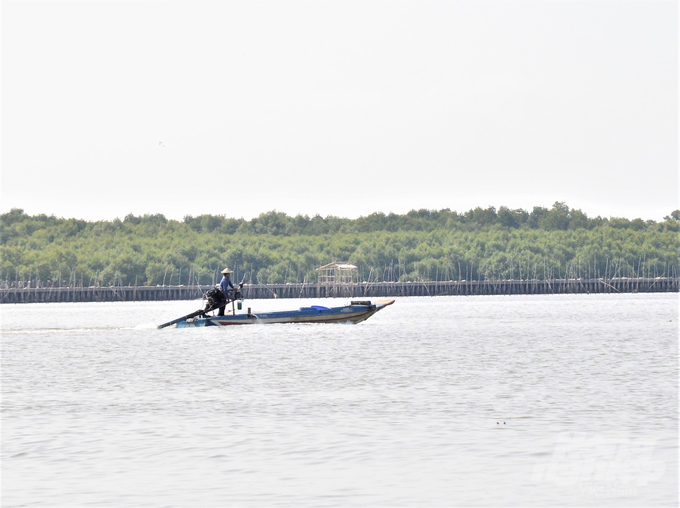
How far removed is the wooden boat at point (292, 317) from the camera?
71875mm

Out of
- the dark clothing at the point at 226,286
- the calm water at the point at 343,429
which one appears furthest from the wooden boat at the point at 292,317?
the calm water at the point at 343,429

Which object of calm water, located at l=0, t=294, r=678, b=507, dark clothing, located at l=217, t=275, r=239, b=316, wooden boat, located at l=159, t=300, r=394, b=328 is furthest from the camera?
wooden boat, located at l=159, t=300, r=394, b=328

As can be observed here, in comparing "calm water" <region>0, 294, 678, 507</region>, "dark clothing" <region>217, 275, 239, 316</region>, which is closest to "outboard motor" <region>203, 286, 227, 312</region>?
"dark clothing" <region>217, 275, 239, 316</region>

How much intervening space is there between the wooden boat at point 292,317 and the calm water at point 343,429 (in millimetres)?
17548

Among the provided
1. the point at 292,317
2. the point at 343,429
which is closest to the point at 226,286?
the point at 292,317

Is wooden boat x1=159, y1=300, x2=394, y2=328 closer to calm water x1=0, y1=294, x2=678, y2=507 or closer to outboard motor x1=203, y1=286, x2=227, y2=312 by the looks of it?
outboard motor x1=203, y1=286, x2=227, y2=312

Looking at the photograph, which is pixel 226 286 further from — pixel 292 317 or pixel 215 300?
pixel 292 317

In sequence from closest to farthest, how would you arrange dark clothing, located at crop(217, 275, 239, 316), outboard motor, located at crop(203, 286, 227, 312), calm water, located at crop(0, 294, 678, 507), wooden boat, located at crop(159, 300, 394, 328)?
1. calm water, located at crop(0, 294, 678, 507)
2. dark clothing, located at crop(217, 275, 239, 316)
3. outboard motor, located at crop(203, 286, 227, 312)
4. wooden boat, located at crop(159, 300, 394, 328)

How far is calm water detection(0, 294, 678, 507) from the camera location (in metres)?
20.9

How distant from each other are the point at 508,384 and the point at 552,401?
→ 214 inches

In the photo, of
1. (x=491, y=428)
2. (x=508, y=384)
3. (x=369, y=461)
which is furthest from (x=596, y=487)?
(x=508, y=384)

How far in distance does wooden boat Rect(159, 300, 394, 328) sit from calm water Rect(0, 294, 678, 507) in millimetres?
17548

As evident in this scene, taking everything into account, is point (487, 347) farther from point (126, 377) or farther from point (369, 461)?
point (369, 461)

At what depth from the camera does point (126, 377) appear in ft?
143
